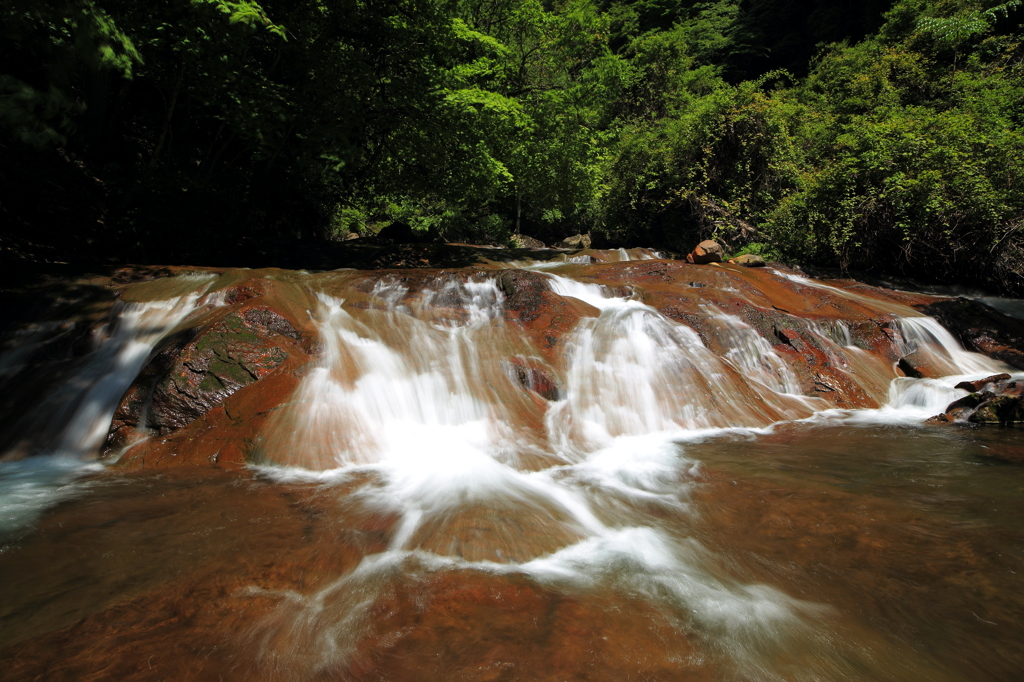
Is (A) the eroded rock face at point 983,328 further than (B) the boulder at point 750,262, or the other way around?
(B) the boulder at point 750,262

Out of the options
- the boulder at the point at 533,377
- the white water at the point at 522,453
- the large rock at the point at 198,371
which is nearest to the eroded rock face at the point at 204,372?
the large rock at the point at 198,371

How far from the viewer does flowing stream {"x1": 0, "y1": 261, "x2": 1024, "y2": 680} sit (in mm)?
2471

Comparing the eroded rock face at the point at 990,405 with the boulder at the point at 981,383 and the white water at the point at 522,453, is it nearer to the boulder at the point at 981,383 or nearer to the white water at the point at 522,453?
the boulder at the point at 981,383

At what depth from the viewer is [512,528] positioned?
371cm

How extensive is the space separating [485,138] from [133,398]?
10.8 m

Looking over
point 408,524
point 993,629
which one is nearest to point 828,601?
point 993,629

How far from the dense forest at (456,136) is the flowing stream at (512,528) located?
3191 mm

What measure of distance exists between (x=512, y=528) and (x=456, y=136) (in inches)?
448

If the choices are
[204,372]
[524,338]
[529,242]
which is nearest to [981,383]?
[524,338]

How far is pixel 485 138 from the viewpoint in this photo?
13.7 meters

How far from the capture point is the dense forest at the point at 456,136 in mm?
9023

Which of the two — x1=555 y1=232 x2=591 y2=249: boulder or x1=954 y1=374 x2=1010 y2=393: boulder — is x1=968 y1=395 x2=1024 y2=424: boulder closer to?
x1=954 y1=374 x2=1010 y2=393: boulder

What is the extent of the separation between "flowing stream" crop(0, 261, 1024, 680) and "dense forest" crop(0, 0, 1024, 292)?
3191 millimetres

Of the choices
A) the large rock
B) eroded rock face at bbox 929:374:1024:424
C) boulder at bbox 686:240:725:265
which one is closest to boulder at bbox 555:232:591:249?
boulder at bbox 686:240:725:265
